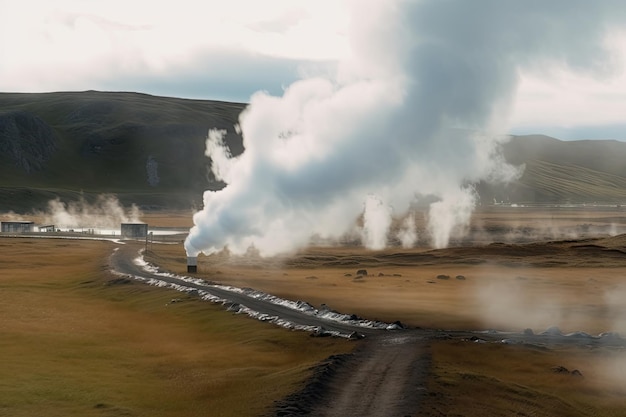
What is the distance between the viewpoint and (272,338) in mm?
55375

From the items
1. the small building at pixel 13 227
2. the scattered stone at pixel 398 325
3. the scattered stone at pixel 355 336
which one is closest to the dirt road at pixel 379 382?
the scattered stone at pixel 355 336

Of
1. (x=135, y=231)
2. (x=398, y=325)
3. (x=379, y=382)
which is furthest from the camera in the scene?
(x=135, y=231)

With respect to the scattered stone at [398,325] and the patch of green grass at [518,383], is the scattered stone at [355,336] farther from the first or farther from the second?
the patch of green grass at [518,383]

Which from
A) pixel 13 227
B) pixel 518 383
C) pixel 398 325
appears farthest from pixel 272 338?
pixel 13 227

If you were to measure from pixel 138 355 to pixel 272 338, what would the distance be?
923 centimetres

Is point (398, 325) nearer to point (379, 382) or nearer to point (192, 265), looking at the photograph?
point (379, 382)

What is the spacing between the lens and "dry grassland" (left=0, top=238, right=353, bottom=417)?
1521 inches

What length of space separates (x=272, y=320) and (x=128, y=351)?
12439mm

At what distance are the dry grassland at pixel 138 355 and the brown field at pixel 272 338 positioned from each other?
121 mm

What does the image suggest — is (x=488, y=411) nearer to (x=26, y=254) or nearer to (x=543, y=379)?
(x=543, y=379)

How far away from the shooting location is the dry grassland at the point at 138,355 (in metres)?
38.6

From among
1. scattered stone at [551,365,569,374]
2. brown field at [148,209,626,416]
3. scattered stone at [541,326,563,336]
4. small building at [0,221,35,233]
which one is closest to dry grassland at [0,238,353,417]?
brown field at [148,209,626,416]

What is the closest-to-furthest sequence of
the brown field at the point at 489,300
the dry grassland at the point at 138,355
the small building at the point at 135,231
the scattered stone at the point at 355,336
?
the dry grassland at the point at 138,355 → the brown field at the point at 489,300 → the scattered stone at the point at 355,336 → the small building at the point at 135,231

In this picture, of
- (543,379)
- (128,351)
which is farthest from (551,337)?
(128,351)
